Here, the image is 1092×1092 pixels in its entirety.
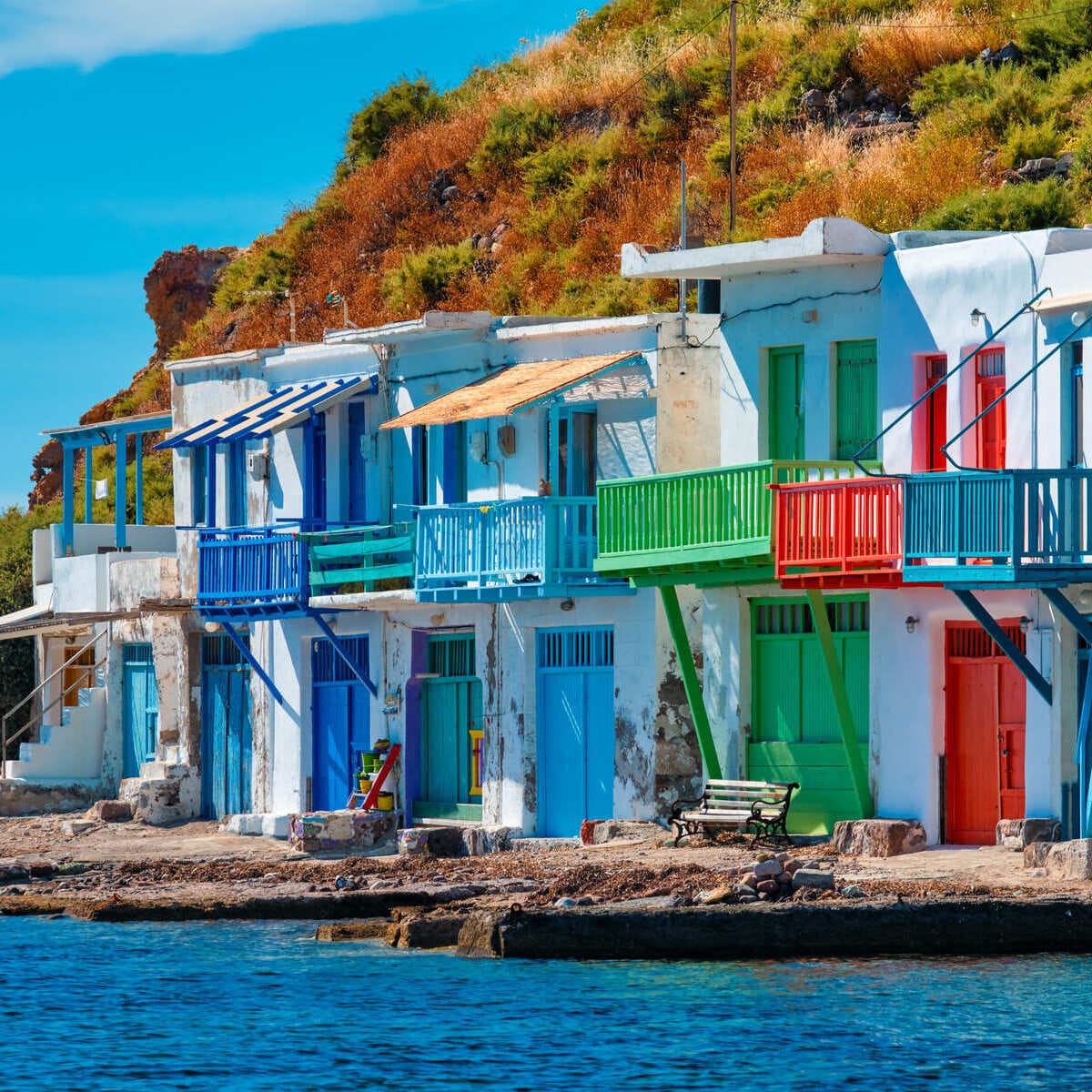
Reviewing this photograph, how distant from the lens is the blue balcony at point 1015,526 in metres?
24.0

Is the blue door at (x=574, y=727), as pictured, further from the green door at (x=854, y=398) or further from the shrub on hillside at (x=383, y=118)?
the shrub on hillside at (x=383, y=118)

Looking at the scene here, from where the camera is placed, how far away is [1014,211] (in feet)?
131

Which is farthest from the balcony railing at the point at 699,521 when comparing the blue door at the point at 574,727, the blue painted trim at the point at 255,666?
the blue painted trim at the point at 255,666

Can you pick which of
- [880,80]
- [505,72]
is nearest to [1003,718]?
[880,80]

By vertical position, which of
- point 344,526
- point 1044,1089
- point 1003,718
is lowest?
point 1044,1089

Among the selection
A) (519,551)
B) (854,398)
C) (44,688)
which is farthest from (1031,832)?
(44,688)

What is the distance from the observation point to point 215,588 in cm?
3534

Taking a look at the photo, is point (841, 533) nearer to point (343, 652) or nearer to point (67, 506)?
point (343, 652)

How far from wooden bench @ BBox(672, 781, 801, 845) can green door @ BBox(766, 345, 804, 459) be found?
3.75 metres

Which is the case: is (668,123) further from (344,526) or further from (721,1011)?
(721,1011)

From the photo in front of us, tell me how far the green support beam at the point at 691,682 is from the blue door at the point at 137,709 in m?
11.9

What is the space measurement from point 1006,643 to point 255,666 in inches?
544

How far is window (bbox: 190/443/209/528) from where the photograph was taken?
38.2 metres

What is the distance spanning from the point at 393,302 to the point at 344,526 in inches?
807
